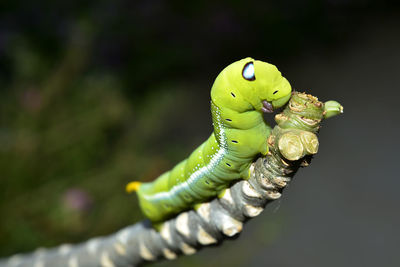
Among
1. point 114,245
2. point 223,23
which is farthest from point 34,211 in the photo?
point 223,23

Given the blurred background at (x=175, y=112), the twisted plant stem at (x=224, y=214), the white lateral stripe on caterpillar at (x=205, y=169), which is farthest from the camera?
the blurred background at (x=175, y=112)

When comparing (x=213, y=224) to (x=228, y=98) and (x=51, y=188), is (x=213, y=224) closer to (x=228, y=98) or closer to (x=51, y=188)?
(x=228, y=98)

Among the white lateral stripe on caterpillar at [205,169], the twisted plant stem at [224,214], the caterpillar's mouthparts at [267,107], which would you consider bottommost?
the twisted plant stem at [224,214]

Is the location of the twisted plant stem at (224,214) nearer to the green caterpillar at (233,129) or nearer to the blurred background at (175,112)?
the green caterpillar at (233,129)

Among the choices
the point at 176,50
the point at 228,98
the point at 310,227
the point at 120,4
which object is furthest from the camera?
the point at 310,227

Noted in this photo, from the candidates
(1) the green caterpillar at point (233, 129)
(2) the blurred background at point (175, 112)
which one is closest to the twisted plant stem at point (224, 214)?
(1) the green caterpillar at point (233, 129)
